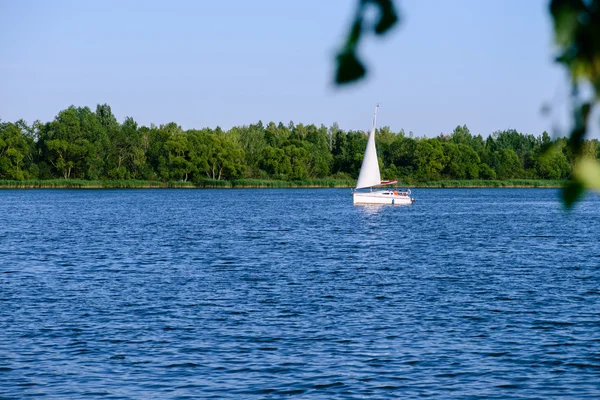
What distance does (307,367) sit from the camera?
1948 cm

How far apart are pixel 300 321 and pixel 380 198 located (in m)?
88.9

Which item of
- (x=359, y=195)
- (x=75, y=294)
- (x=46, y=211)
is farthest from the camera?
(x=359, y=195)

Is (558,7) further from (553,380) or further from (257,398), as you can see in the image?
(553,380)

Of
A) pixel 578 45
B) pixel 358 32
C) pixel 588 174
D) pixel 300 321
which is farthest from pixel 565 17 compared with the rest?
pixel 300 321

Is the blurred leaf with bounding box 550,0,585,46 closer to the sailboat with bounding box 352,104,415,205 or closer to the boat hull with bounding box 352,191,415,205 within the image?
the sailboat with bounding box 352,104,415,205

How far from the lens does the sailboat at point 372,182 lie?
341 feet

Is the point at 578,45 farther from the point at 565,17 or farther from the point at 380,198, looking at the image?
the point at 380,198

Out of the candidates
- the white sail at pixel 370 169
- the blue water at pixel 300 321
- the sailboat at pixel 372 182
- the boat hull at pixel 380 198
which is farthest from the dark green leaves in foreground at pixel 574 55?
the boat hull at pixel 380 198

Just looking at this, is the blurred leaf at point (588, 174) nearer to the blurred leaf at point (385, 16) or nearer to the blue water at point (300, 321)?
the blue water at point (300, 321)

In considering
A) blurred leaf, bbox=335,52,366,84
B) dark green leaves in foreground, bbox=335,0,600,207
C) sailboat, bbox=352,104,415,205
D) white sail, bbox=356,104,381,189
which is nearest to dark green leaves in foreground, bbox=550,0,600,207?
dark green leaves in foreground, bbox=335,0,600,207

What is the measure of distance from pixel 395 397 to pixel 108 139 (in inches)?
7014

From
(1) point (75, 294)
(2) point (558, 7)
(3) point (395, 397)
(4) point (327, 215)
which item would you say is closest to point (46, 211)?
(4) point (327, 215)

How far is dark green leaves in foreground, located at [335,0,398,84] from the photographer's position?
2957 mm

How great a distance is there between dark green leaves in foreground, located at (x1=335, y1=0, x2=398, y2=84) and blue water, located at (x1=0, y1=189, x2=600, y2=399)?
0.93 m
